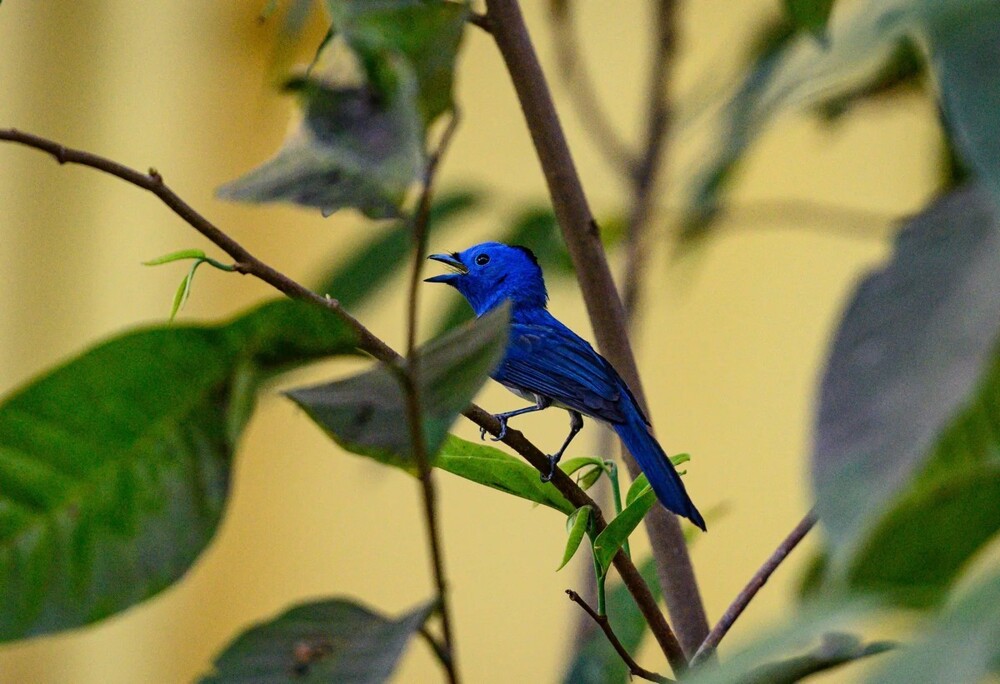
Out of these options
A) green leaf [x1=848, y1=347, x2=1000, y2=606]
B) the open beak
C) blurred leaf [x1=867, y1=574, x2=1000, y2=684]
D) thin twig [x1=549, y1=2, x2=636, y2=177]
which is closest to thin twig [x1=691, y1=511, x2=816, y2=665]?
green leaf [x1=848, y1=347, x2=1000, y2=606]

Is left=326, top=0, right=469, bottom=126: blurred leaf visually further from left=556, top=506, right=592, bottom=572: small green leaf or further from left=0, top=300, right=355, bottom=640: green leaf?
left=556, top=506, right=592, bottom=572: small green leaf

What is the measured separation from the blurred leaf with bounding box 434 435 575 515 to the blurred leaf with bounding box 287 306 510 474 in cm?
20

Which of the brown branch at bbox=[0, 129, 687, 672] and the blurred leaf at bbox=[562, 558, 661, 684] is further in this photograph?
the blurred leaf at bbox=[562, 558, 661, 684]

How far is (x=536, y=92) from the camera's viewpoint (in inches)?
22.3

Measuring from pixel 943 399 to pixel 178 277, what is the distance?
2.29m

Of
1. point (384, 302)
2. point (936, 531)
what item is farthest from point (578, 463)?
point (384, 302)

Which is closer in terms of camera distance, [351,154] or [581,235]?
[351,154]

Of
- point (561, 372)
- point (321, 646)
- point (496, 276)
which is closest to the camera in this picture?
point (321, 646)

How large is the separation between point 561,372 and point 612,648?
28 centimetres

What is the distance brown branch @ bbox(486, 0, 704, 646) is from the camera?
1.84 ft

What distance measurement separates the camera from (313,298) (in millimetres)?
352

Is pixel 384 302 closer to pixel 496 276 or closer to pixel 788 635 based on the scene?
pixel 496 276

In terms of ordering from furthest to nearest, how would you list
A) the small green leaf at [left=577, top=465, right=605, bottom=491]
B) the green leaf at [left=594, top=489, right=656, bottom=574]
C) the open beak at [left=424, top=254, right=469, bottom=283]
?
1. the open beak at [left=424, top=254, right=469, bottom=283]
2. the small green leaf at [left=577, top=465, right=605, bottom=491]
3. the green leaf at [left=594, top=489, right=656, bottom=574]

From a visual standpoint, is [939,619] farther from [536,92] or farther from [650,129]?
[650,129]
